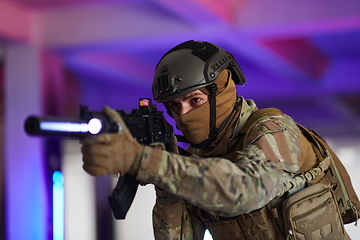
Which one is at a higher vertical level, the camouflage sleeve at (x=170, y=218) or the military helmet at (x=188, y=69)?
the military helmet at (x=188, y=69)

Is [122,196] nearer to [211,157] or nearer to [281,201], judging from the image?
[211,157]

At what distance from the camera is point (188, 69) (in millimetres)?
1391

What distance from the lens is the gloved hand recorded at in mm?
881

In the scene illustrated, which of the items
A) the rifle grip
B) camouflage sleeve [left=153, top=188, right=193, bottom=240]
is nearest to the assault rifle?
the rifle grip

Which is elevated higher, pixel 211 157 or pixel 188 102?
pixel 188 102

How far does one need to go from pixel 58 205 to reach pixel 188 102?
11.7 feet

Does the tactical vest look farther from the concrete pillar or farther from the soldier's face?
the concrete pillar

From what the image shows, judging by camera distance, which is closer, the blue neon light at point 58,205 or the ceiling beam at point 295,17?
the ceiling beam at point 295,17

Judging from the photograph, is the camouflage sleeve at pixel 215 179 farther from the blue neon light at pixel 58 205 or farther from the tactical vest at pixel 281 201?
the blue neon light at pixel 58 205

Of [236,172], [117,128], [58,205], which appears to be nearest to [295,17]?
[236,172]

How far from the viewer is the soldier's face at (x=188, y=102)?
4.53ft

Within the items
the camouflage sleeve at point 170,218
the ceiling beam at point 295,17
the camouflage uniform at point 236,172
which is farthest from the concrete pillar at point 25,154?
the camouflage uniform at point 236,172

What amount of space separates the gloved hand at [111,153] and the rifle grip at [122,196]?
8.3 inches

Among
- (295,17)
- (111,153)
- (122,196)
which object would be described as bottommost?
(122,196)
